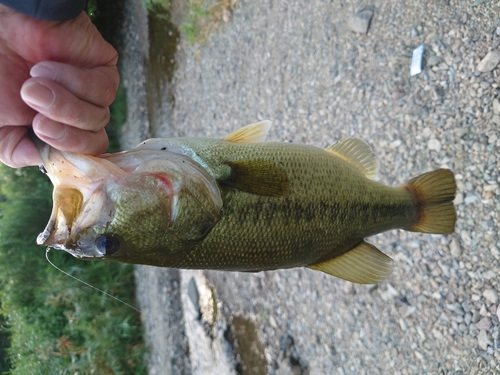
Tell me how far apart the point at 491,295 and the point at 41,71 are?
307cm

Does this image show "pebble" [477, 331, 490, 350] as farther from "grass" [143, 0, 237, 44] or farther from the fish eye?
"grass" [143, 0, 237, 44]

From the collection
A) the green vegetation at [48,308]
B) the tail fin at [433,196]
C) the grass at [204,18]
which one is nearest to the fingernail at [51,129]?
the tail fin at [433,196]

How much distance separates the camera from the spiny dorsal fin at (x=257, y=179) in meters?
1.72

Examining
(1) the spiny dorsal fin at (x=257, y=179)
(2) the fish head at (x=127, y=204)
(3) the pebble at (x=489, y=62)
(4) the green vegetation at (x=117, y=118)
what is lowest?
(4) the green vegetation at (x=117, y=118)

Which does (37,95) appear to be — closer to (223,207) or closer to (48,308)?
(223,207)

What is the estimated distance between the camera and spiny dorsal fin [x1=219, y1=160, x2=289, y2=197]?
172 centimetres

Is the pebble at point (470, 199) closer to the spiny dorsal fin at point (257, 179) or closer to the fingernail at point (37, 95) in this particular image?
the spiny dorsal fin at point (257, 179)

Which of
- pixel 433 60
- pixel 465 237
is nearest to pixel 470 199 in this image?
pixel 465 237

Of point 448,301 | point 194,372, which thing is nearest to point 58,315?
point 194,372

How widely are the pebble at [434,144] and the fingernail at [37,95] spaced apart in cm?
287

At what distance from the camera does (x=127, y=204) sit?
1513 mm

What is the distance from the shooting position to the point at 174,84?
22.3ft

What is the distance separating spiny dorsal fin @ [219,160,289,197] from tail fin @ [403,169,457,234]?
860mm

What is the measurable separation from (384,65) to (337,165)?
6.87 feet
